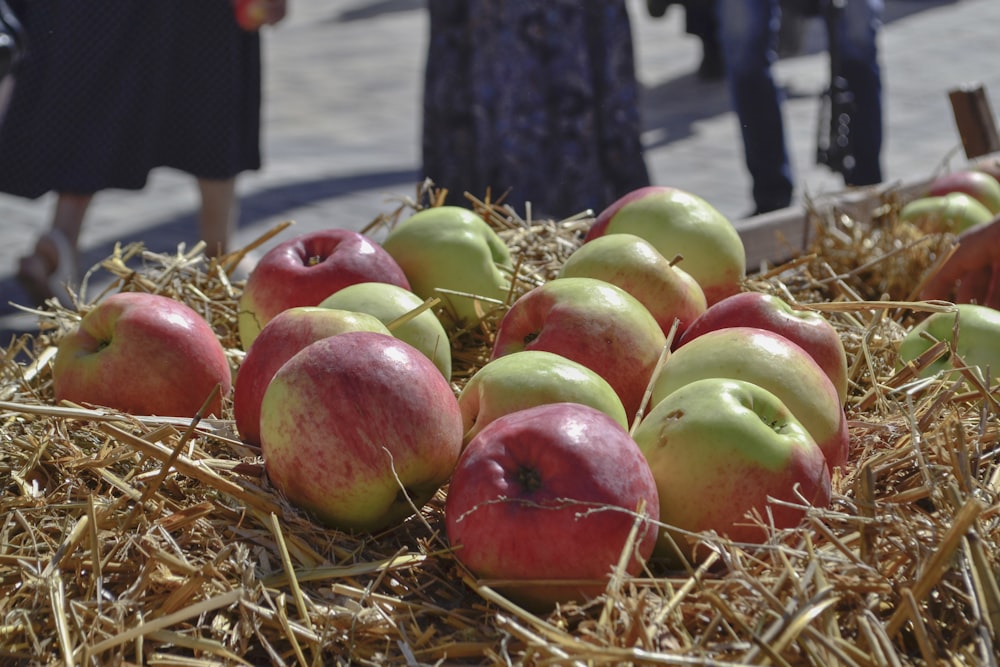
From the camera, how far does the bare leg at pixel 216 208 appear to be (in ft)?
13.5

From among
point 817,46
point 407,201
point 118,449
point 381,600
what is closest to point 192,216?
point 407,201

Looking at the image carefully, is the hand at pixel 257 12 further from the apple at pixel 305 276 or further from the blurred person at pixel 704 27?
the blurred person at pixel 704 27

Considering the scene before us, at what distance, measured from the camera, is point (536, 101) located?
407 cm

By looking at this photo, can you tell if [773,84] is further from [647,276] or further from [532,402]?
[532,402]

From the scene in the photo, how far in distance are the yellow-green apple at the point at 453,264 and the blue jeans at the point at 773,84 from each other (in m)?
2.43

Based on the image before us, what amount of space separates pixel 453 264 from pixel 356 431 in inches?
30.6

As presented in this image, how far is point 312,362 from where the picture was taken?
144cm

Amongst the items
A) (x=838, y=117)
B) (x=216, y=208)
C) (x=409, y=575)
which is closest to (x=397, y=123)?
(x=216, y=208)

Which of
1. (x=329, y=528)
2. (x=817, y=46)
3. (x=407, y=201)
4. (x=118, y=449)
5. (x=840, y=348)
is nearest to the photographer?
(x=329, y=528)

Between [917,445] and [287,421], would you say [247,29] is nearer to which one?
[287,421]

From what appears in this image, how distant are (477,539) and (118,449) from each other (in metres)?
0.61

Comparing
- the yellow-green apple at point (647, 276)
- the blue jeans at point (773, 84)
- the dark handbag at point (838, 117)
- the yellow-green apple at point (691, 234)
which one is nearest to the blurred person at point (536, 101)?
the blue jeans at point (773, 84)

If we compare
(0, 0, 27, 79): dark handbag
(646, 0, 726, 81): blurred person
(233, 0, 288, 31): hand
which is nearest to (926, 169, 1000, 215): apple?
(233, 0, 288, 31): hand

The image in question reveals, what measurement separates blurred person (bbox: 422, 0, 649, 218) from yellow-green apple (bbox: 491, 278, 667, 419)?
226 centimetres
